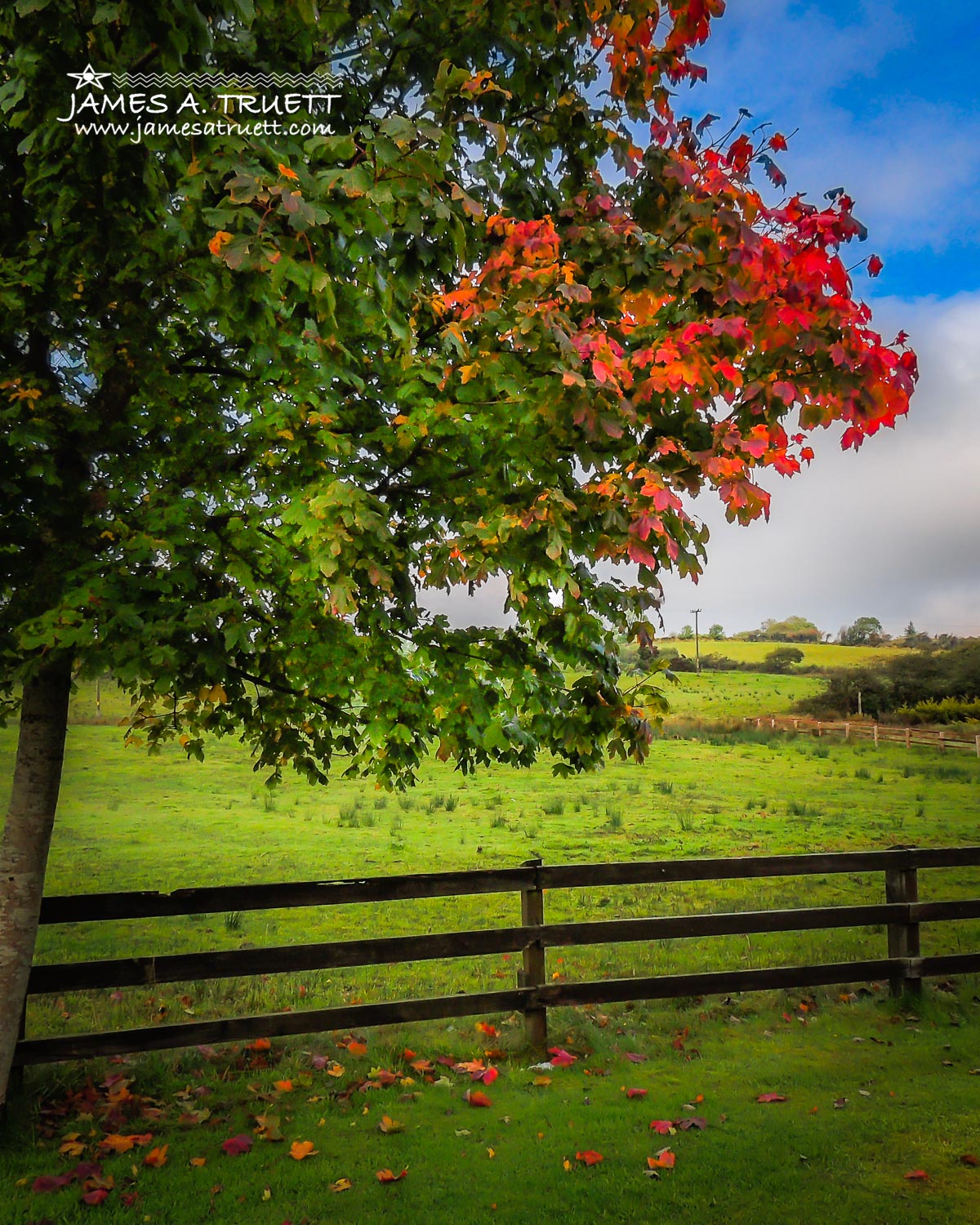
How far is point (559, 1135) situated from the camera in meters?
4.94

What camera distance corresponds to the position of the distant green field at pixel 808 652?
87.9 feet

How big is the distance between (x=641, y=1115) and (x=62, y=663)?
4.67 metres

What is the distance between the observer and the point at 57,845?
42.4 ft

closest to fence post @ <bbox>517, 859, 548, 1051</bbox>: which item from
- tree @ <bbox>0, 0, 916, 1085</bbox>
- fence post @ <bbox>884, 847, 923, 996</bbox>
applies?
tree @ <bbox>0, 0, 916, 1085</bbox>

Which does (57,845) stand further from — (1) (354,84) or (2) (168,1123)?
(1) (354,84)

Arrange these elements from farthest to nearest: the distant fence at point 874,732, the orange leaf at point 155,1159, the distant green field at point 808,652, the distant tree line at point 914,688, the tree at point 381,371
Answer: the distant green field at point 808,652 < the distant tree line at point 914,688 < the distant fence at point 874,732 < the orange leaf at point 155,1159 < the tree at point 381,371

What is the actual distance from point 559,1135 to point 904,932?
4.07 meters

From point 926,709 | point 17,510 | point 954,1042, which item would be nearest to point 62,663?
point 17,510

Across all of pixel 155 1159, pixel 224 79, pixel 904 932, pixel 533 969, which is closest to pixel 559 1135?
pixel 533 969

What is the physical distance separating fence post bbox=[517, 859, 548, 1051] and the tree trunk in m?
3.35

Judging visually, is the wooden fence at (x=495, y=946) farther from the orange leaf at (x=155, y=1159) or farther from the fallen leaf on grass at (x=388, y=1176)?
the fallen leaf on grass at (x=388, y=1176)

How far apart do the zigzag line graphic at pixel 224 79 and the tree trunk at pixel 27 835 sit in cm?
329

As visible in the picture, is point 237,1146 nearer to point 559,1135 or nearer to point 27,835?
point 559,1135

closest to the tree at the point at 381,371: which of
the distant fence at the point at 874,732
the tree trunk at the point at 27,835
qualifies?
the tree trunk at the point at 27,835
